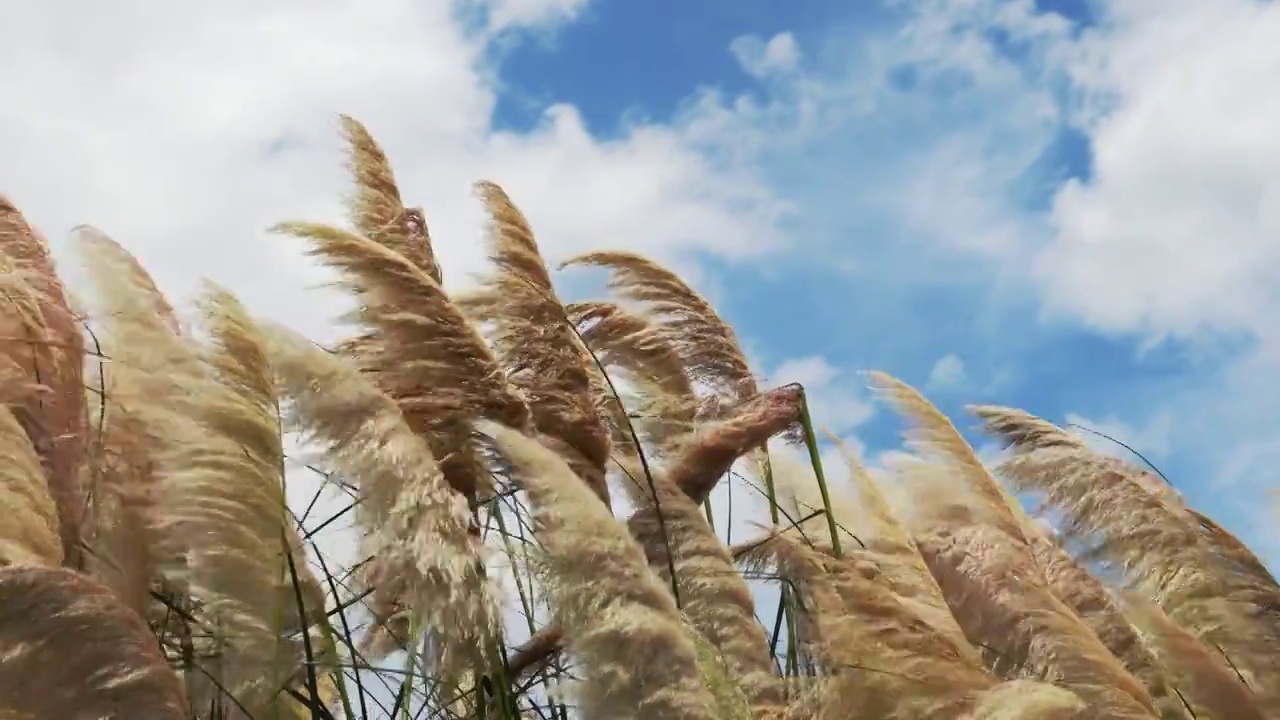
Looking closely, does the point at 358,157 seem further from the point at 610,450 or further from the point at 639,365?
the point at 610,450

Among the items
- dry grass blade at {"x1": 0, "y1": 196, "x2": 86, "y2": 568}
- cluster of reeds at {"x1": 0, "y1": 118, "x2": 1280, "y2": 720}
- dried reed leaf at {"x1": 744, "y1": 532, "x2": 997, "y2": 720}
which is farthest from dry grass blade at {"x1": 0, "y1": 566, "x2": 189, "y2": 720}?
dried reed leaf at {"x1": 744, "y1": 532, "x2": 997, "y2": 720}

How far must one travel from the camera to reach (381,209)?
404cm

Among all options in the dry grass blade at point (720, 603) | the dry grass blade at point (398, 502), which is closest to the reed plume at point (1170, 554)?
the dry grass blade at point (720, 603)

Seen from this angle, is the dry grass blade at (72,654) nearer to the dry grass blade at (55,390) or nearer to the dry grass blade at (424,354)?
the dry grass blade at (55,390)

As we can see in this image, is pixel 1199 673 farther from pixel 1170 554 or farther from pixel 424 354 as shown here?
pixel 424 354

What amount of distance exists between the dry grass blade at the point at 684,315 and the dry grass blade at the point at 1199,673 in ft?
4.47

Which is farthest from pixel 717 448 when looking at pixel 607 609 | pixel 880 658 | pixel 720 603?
pixel 607 609

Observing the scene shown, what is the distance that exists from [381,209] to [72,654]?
2072 mm

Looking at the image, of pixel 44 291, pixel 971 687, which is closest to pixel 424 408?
pixel 44 291

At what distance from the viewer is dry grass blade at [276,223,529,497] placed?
3021mm

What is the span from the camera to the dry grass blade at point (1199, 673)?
3.37 m

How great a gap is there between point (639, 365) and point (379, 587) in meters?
1.72

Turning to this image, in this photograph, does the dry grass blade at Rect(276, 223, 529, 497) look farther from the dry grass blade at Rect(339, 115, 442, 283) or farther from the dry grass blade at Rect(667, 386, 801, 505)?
the dry grass blade at Rect(339, 115, 442, 283)

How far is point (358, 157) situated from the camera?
418cm
